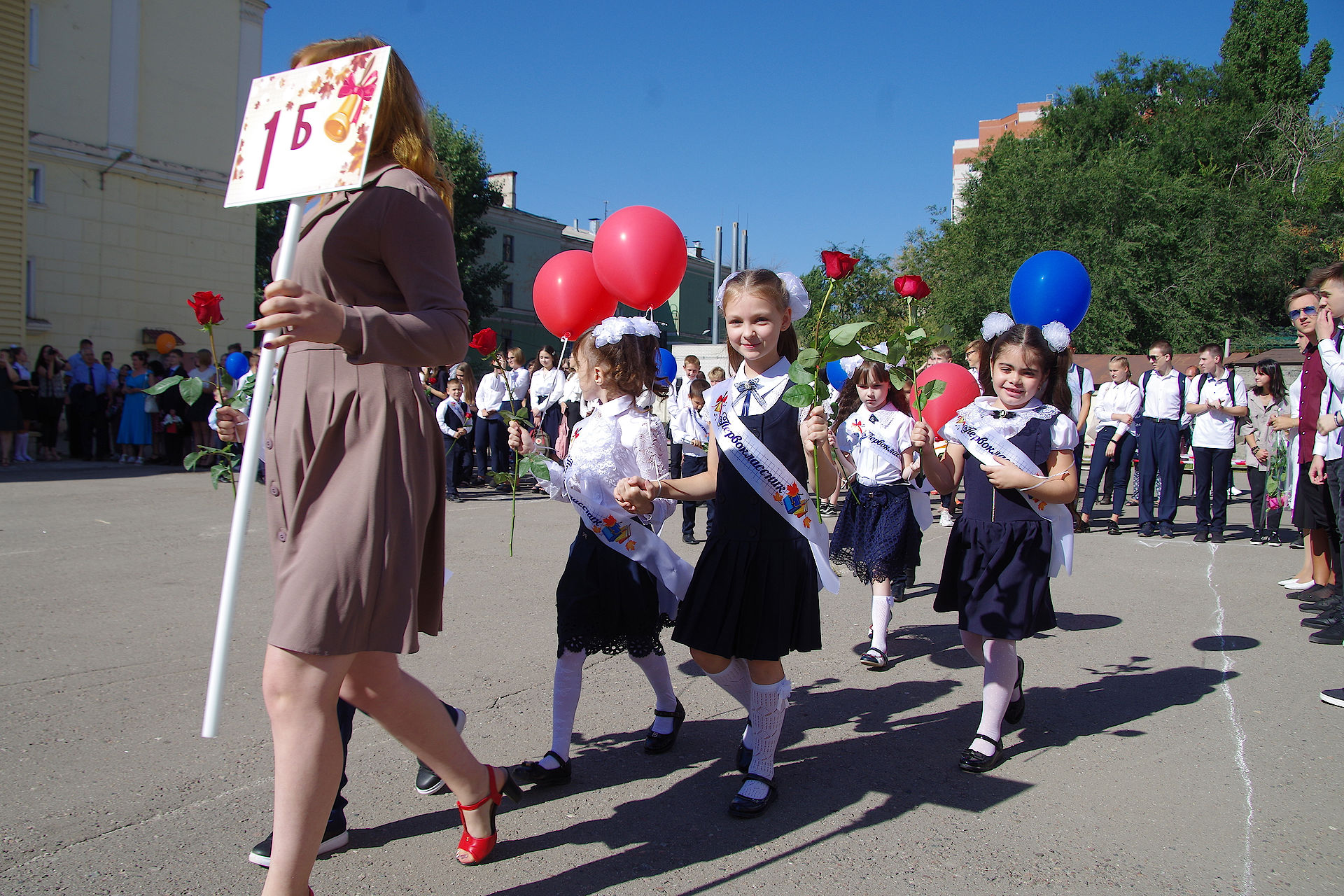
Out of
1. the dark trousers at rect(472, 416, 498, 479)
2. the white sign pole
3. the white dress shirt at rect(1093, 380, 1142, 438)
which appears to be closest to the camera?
the white sign pole

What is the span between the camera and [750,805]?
2.87 meters

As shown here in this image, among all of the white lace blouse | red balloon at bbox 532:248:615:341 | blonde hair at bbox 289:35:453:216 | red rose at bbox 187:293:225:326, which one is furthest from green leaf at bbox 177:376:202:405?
red balloon at bbox 532:248:615:341

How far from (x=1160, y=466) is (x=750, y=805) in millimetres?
8400

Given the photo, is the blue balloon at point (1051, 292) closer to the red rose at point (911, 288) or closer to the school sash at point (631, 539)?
the red rose at point (911, 288)

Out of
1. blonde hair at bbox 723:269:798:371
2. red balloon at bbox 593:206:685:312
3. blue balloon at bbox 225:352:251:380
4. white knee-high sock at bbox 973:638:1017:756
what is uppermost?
red balloon at bbox 593:206:685:312

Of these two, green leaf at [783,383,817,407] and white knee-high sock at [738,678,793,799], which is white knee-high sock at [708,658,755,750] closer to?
white knee-high sock at [738,678,793,799]

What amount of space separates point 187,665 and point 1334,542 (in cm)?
722

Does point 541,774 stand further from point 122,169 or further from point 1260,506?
point 122,169

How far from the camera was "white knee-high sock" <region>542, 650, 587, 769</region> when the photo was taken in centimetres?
310

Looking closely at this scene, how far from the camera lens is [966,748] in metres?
3.54

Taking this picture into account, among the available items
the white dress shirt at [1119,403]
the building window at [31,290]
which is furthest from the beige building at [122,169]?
the white dress shirt at [1119,403]

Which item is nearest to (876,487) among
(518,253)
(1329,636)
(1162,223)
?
(1329,636)

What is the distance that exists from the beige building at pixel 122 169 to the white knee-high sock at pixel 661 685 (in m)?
17.3

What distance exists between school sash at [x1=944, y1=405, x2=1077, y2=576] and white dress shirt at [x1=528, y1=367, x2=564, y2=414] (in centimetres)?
844
